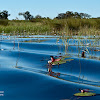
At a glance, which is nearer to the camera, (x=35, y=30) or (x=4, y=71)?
(x=4, y=71)

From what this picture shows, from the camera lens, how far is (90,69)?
5.00 m

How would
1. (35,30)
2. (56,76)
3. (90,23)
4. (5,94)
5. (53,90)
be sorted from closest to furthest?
(5,94)
(53,90)
(56,76)
(35,30)
(90,23)

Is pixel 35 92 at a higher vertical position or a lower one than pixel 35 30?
lower

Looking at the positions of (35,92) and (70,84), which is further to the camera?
(70,84)

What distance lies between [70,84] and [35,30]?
21743 mm

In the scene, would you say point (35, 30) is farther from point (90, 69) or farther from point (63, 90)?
point (63, 90)

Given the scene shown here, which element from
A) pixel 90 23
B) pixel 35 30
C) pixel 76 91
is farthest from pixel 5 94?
pixel 90 23

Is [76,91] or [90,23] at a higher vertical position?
[90,23]

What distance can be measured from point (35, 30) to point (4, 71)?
820 inches

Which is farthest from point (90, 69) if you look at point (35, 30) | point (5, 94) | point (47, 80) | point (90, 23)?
point (90, 23)

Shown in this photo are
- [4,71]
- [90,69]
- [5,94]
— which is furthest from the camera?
[90,69]

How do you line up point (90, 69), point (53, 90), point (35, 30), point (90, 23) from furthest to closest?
point (90, 23)
point (35, 30)
point (90, 69)
point (53, 90)

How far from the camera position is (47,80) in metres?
3.86

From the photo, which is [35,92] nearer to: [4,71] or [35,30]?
[4,71]
